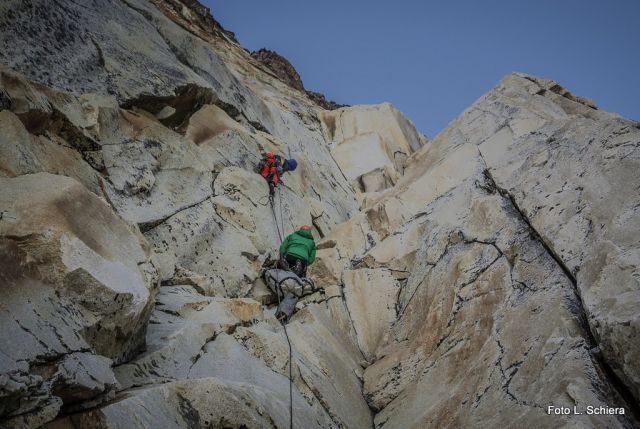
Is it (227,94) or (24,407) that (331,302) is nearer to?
(24,407)

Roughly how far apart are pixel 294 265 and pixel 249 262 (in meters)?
0.96

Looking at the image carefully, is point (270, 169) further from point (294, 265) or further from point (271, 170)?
point (294, 265)

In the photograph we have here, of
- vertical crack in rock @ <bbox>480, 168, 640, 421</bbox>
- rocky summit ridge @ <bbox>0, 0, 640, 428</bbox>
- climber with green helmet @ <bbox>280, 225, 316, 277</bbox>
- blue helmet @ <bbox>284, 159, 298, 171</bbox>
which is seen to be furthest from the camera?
blue helmet @ <bbox>284, 159, 298, 171</bbox>

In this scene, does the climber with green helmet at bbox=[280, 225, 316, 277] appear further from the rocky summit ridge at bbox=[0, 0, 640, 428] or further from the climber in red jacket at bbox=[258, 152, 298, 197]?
the climber in red jacket at bbox=[258, 152, 298, 197]

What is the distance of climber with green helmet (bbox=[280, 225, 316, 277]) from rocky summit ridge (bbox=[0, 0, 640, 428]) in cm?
63

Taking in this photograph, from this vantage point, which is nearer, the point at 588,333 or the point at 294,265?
the point at 588,333

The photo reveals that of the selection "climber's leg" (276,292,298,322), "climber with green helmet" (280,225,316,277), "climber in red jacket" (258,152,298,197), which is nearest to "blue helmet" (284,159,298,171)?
"climber in red jacket" (258,152,298,197)

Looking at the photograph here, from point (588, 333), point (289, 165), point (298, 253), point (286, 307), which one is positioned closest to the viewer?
point (588, 333)

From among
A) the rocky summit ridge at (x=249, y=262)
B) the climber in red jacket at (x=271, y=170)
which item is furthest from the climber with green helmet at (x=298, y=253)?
the climber in red jacket at (x=271, y=170)

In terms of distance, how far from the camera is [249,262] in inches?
373

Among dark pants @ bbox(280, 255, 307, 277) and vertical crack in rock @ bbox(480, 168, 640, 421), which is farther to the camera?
dark pants @ bbox(280, 255, 307, 277)

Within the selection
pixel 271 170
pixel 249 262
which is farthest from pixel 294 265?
pixel 271 170

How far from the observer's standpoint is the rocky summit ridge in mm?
4172

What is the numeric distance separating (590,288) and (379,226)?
20.2 feet
